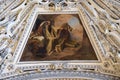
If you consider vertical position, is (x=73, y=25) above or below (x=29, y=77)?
above

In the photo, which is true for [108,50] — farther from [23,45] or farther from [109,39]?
[23,45]

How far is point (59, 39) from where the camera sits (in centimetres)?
1050

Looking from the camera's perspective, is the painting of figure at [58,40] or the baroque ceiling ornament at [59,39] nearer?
the baroque ceiling ornament at [59,39]

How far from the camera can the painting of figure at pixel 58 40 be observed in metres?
10.2

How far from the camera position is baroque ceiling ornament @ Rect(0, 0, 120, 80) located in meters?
9.95

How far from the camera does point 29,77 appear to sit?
9.87 meters

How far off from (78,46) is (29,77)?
1.85m

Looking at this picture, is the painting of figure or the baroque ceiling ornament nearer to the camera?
the baroque ceiling ornament

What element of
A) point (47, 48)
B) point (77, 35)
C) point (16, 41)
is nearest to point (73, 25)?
point (77, 35)

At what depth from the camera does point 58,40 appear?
1049cm

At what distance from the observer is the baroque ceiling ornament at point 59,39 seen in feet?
32.6

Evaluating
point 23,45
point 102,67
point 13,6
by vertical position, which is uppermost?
point 13,6

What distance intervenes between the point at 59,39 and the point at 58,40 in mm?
46

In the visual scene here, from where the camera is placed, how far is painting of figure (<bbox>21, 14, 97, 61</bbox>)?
33.6 ft
